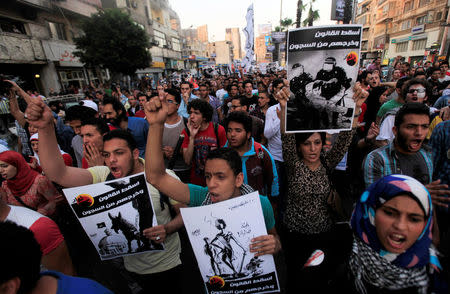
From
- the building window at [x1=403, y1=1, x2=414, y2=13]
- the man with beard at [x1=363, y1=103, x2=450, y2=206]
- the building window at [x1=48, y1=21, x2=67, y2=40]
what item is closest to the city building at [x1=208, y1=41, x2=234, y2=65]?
the building window at [x1=403, y1=1, x2=414, y2=13]

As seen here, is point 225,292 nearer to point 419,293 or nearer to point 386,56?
point 419,293

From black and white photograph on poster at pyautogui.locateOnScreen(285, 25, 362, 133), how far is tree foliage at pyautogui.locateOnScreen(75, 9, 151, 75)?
68.8 feet

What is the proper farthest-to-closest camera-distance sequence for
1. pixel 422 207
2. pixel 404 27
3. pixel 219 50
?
pixel 219 50
pixel 404 27
pixel 422 207

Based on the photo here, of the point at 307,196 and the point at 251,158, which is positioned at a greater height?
the point at 251,158

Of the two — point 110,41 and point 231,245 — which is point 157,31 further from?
point 231,245

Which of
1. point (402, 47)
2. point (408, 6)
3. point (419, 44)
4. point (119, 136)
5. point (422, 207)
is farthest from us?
point (402, 47)

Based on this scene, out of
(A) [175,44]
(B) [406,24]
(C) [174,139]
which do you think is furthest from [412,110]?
(A) [175,44]

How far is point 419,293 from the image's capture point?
1.26 m

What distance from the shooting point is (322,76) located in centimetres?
190

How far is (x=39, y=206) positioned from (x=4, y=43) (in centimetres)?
1757

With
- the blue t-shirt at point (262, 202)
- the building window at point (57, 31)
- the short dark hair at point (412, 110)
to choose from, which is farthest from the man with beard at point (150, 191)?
the building window at point (57, 31)

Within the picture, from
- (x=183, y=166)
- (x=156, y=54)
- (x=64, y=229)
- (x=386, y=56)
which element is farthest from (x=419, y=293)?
(x=386, y=56)

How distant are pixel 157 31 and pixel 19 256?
151 feet

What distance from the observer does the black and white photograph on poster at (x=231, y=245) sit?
136 centimetres
